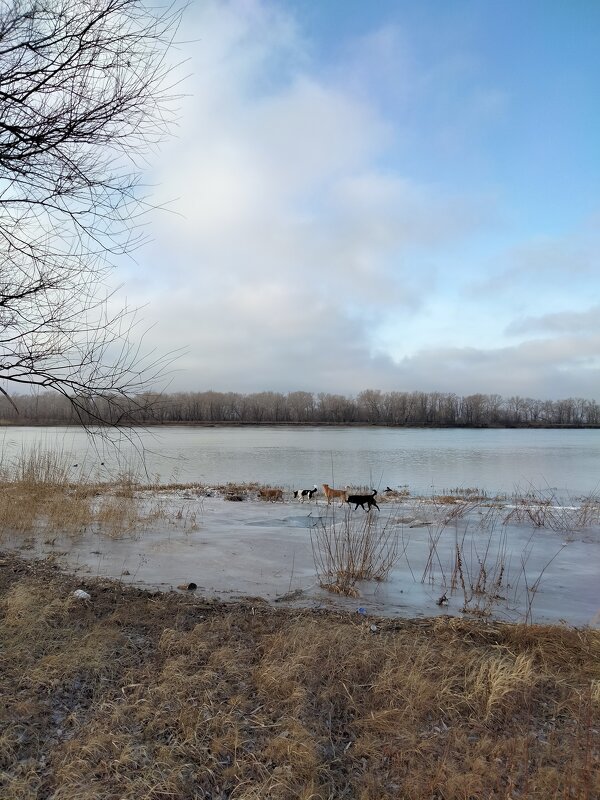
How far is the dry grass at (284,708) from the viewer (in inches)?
104

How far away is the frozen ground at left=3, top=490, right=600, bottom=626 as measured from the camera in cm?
626

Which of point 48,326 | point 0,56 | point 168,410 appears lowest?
point 168,410

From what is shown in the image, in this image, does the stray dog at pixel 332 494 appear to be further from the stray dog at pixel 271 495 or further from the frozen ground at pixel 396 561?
the stray dog at pixel 271 495

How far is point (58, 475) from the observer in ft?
45.9

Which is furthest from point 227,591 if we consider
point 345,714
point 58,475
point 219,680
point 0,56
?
point 58,475

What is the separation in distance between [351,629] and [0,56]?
15.8 feet

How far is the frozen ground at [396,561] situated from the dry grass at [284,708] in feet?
4.45

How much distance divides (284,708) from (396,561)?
16.8ft

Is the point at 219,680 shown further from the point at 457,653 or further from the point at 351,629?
the point at 457,653

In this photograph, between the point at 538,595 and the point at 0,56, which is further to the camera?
the point at 538,595

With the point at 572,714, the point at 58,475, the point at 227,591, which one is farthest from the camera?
the point at 58,475

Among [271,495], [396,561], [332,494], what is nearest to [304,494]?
[271,495]

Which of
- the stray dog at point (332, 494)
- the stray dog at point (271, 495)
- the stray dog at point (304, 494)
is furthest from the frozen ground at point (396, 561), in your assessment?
the stray dog at point (271, 495)

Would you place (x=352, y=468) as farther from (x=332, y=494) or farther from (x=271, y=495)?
(x=332, y=494)
